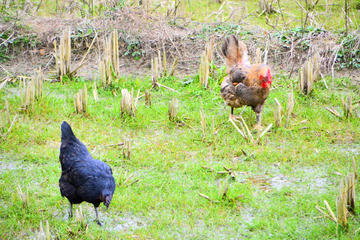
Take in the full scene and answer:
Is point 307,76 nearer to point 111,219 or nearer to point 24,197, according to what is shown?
point 111,219

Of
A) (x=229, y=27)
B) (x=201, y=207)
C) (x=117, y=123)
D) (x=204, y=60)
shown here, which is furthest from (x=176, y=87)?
(x=201, y=207)

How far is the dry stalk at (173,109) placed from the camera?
229 inches

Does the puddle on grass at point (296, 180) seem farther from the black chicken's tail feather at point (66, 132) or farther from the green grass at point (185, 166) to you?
the black chicken's tail feather at point (66, 132)

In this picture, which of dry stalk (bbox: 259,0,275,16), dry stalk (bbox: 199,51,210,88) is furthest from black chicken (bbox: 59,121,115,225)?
dry stalk (bbox: 259,0,275,16)

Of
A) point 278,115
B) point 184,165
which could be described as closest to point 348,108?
point 278,115

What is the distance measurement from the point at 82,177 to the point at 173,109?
243cm

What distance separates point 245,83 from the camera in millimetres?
5633

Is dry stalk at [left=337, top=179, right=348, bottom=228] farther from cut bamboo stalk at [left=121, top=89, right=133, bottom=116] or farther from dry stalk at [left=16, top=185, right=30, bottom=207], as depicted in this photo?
cut bamboo stalk at [left=121, top=89, right=133, bottom=116]

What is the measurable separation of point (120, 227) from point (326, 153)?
2902 millimetres

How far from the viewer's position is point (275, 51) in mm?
7953

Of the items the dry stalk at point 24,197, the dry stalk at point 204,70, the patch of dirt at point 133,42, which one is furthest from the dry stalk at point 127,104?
the dry stalk at point 24,197

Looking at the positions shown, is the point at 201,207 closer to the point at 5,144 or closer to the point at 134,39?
the point at 5,144

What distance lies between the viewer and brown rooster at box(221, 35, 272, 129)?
5.52 meters

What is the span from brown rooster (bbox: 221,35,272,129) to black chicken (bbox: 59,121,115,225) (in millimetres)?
2598
